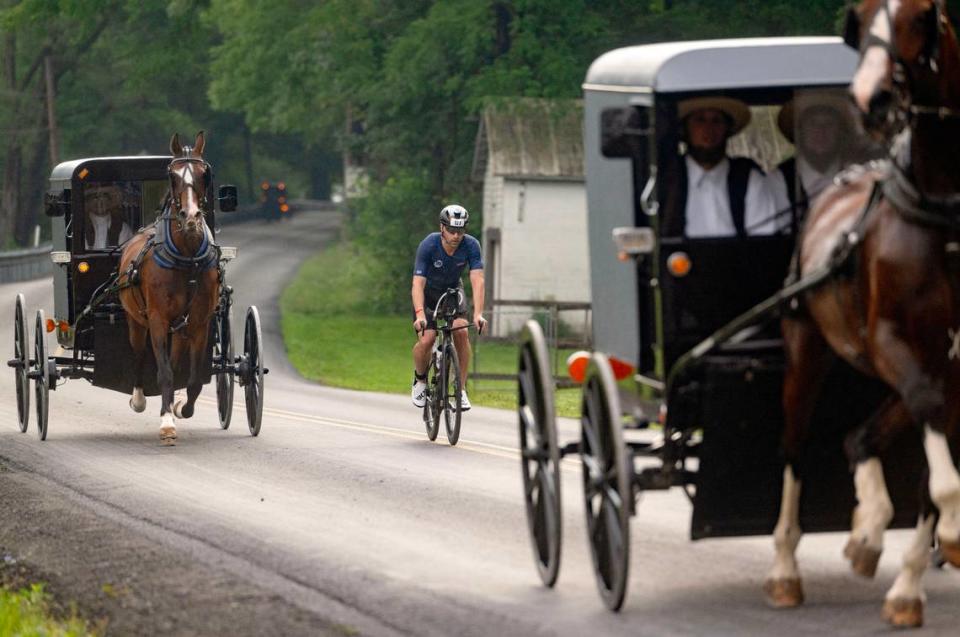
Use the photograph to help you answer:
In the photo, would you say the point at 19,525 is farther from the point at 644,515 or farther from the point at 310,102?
the point at 310,102

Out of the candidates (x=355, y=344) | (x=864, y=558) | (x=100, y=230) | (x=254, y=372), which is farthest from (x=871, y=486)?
(x=355, y=344)

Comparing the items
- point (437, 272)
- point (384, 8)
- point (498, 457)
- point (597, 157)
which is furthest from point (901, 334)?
point (384, 8)

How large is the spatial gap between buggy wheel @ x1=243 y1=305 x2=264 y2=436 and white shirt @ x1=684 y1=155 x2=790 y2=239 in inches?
378

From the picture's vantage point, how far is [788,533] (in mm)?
8305

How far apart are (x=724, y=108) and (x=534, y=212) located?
38091mm

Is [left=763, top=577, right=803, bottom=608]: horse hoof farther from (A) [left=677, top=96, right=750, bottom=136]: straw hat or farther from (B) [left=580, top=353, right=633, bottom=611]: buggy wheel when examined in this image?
(A) [left=677, top=96, right=750, bottom=136]: straw hat

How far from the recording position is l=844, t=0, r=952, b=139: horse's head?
283 inches

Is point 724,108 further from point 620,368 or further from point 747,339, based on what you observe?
point 620,368

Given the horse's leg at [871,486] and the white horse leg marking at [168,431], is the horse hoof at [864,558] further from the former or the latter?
the white horse leg marking at [168,431]

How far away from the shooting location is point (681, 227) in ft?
28.2

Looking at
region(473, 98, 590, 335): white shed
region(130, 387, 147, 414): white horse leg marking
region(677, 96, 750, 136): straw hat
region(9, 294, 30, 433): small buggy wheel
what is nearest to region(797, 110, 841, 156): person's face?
region(677, 96, 750, 136): straw hat

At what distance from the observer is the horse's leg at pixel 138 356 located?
17.9 metres

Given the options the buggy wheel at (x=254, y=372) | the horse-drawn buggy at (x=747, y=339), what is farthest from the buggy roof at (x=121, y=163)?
the horse-drawn buggy at (x=747, y=339)

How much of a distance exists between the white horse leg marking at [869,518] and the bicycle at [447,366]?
8715 mm
